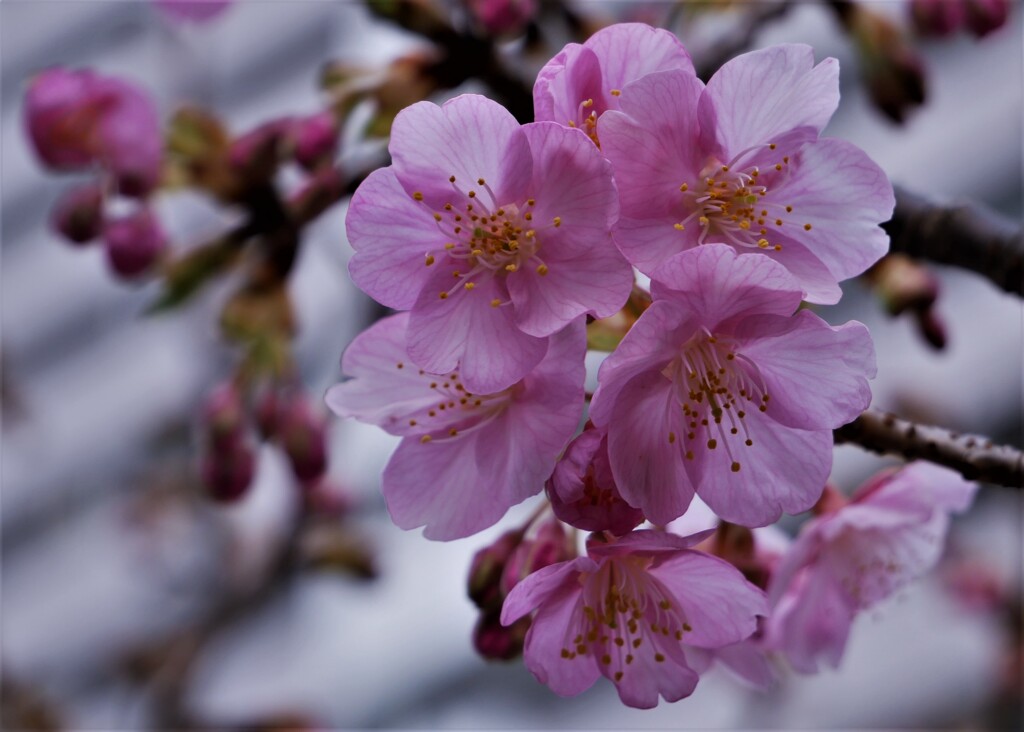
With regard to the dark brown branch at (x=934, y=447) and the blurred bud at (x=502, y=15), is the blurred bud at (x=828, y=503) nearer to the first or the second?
the dark brown branch at (x=934, y=447)

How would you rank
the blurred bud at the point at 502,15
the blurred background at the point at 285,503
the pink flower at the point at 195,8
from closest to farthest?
the blurred bud at the point at 502,15
the pink flower at the point at 195,8
the blurred background at the point at 285,503

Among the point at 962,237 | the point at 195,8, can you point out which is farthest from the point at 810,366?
the point at 195,8

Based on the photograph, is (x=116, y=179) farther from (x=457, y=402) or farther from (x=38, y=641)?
(x=38, y=641)

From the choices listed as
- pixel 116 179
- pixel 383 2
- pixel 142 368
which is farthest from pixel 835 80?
pixel 142 368

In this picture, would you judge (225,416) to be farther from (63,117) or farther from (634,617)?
(634,617)

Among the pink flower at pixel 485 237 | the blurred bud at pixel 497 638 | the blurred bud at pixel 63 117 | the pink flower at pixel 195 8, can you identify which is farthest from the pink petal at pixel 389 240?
the pink flower at pixel 195 8

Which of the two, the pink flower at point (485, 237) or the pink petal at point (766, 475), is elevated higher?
the pink flower at point (485, 237)
